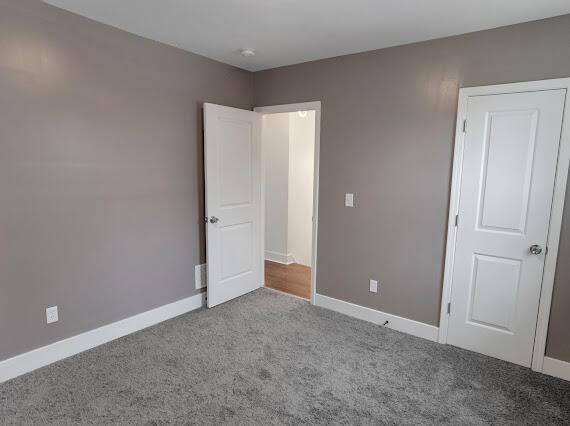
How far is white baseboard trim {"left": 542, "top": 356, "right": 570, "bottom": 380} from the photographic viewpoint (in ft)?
7.85

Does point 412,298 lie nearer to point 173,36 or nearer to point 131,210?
point 131,210

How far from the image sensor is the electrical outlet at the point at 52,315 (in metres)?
2.44

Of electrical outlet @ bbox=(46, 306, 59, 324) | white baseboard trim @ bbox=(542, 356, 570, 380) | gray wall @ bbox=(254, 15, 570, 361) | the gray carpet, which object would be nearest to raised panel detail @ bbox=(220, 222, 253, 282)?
the gray carpet

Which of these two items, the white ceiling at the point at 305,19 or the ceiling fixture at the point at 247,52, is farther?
the ceiling fixture at the point at 247,52

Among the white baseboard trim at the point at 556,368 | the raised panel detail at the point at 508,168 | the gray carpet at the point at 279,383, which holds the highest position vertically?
the raised panel detail at the point at 508,168

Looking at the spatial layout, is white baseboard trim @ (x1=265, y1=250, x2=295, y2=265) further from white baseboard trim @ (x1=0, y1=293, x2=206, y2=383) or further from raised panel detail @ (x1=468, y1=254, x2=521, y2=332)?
raised panel detail @ (x1=468, y1=254, x2=521, y2=332)

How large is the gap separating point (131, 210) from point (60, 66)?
115 cm

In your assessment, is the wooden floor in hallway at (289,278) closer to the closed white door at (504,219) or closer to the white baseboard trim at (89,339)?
the white baseboard trim at (89,339)

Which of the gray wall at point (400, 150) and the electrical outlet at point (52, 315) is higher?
the gray wall at point (400, 150)

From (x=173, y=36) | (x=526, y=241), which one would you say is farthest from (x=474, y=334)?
(x=173, y=36)

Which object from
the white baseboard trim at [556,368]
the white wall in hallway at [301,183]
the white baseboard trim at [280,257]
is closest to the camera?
the white baseboard trim at [556,368]

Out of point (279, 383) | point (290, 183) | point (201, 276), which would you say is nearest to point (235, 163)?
point (201, 276)

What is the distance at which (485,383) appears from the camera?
7.70ft

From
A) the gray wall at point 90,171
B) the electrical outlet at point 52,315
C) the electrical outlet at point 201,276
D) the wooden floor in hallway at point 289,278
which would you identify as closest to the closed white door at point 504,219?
the wooden floor in hallway at point 289,278
